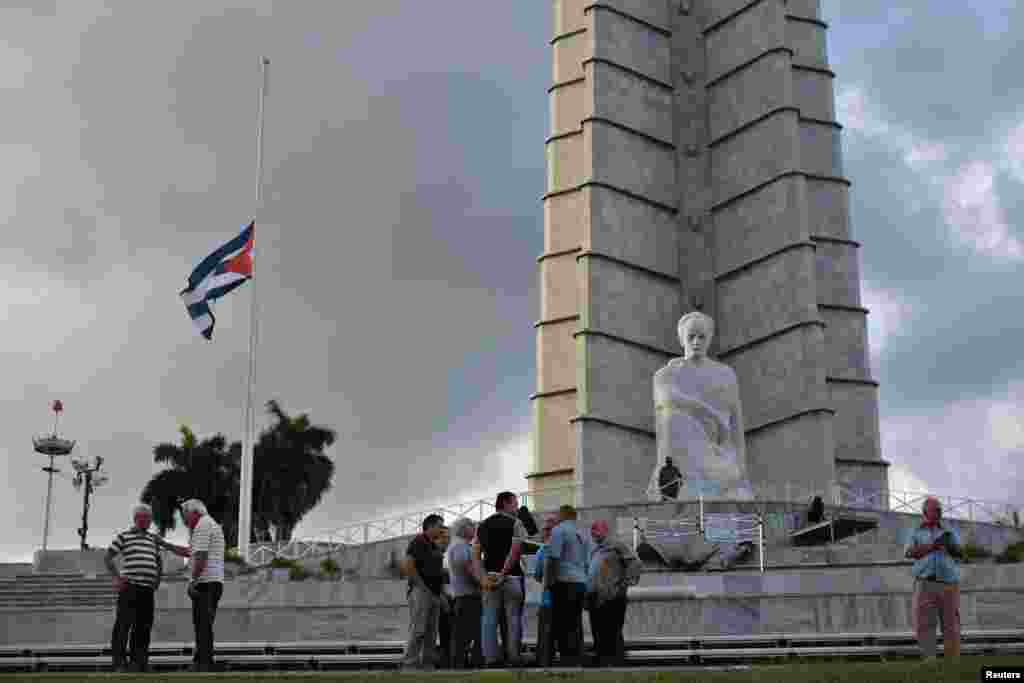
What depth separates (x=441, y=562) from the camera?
12.8 metres

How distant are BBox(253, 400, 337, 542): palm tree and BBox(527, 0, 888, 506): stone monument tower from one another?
9414 millimetres

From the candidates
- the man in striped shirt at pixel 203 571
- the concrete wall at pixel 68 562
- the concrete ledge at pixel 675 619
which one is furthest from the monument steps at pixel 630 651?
the concrete wall at pixel 68 562

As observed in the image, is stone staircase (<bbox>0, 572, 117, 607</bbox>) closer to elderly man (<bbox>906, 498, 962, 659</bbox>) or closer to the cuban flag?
the cuban flag

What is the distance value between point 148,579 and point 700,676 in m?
5.28

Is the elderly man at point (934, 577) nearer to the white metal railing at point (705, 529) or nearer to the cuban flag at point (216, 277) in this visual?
the white metal railing at point (705, 529)

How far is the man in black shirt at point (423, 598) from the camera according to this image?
492 inches

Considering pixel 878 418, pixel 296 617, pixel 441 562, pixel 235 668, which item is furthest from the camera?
pixel 878 418

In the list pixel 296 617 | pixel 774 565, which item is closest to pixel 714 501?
pixel 774 565

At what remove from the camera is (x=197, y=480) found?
47062mm

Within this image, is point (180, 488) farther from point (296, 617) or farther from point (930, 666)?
point (930, 666)

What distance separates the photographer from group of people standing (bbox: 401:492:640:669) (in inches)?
494

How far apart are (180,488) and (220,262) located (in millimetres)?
19067

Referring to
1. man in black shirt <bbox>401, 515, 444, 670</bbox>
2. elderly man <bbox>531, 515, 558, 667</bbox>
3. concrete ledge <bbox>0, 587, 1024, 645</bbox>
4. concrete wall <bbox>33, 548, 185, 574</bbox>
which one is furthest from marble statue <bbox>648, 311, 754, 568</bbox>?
man in black shirt <bbox>401, 515, 444, 670</bbox>

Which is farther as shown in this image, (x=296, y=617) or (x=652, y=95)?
(x=652, y=95)
